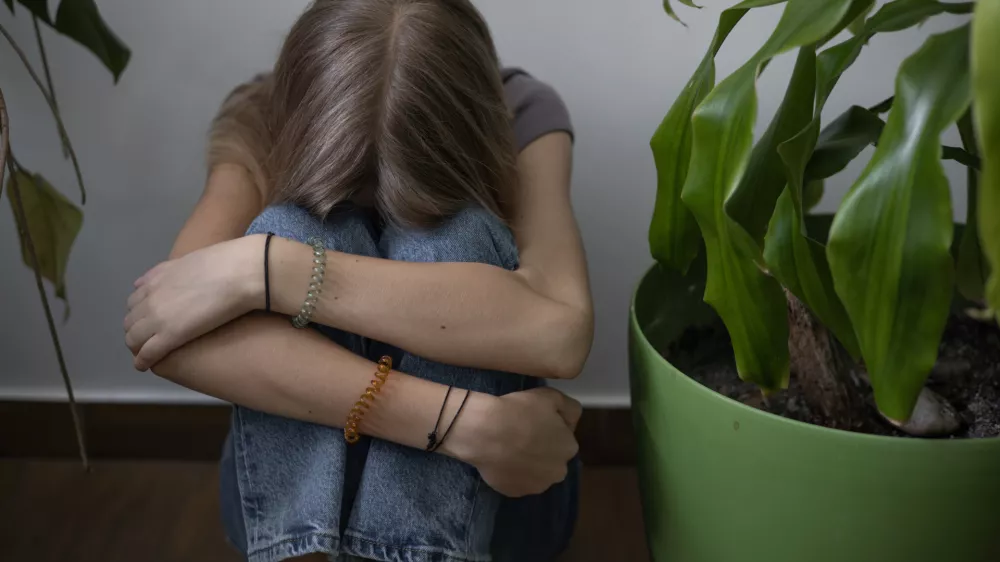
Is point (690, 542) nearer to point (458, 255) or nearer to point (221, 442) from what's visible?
point (458, 255)

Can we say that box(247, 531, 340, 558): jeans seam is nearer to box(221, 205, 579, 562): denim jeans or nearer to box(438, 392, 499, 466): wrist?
box(221, 205, 579, 562): denim jeans

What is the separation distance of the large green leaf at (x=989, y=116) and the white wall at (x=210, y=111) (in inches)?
25.8

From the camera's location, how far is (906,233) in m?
0.52

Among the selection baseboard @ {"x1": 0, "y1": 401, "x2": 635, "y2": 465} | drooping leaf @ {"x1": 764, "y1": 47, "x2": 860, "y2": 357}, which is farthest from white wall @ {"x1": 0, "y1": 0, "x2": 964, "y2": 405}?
drooping leaf @ {"x1": 764, "y1": 47, "x2": 860, "y2": 357}

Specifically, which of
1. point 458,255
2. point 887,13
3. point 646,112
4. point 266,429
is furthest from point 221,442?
point 887,13

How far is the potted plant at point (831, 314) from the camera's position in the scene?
0.53 metres

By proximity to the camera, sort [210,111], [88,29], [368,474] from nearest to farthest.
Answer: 1. [368,474]
2. [88,29]
3. [210,111]

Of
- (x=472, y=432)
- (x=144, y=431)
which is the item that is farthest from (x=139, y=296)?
(x=144, y=431)

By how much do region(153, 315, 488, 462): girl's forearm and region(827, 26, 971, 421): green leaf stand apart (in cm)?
39

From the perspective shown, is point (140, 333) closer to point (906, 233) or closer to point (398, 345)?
point (398, 345)

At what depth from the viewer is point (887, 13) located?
0.62 metres

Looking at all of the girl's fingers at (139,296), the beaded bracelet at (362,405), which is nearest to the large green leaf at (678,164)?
the beaded bracelet at (362,405)

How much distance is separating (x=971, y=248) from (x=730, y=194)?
1.05 feet

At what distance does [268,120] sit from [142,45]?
0.92ft
